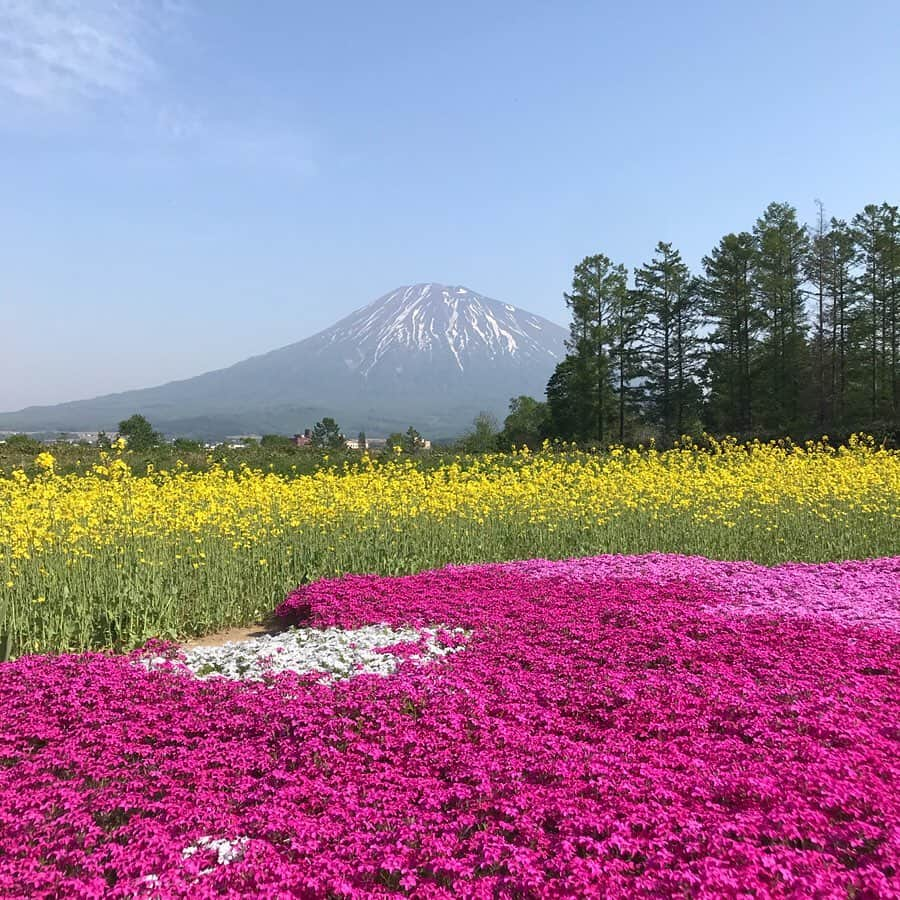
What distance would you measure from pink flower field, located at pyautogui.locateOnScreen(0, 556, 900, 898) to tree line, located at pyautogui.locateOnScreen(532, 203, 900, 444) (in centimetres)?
3455

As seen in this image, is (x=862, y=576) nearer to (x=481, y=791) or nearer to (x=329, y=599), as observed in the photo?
(x=329, y=599)

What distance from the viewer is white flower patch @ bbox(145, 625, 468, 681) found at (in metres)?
5.84

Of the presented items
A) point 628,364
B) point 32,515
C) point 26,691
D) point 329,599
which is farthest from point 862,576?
point 628,364

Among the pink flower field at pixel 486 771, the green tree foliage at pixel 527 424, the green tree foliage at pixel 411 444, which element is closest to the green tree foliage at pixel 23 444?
the green tree foliage at pixel 411 444

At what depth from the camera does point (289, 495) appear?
12.3 metres

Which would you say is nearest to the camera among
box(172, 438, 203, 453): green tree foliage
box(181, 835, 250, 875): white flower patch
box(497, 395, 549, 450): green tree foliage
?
box(181, 835, 250, 875): white flower patch

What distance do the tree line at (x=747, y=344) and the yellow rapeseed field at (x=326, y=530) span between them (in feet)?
83.1

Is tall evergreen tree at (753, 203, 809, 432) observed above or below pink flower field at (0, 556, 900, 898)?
above

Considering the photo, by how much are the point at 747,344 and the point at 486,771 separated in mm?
47872

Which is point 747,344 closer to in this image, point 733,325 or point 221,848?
point 733,325

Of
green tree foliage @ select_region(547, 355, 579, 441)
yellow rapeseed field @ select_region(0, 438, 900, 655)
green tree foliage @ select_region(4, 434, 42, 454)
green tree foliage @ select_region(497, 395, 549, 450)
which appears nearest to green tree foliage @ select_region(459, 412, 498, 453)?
green tree foliage @ select_region(497, 395, 549, 450)

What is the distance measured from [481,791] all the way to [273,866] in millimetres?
1088

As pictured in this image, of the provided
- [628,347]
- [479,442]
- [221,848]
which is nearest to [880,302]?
[628,347]

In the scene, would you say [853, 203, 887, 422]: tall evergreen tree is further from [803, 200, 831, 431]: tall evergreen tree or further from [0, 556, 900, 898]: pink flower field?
[0, 556, 900, 898]: pink flower field
